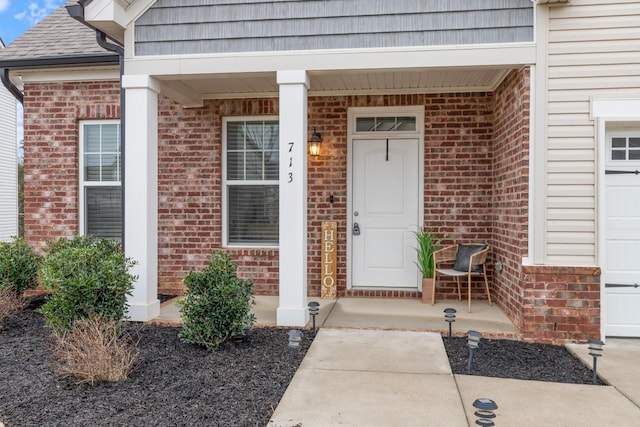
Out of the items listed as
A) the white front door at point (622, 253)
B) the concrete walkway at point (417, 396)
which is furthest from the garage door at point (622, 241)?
the concrete walkway at point (417, 396)

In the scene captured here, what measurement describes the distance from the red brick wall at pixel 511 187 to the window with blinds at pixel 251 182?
2.82 metres

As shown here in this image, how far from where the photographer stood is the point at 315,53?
4641 millimetres

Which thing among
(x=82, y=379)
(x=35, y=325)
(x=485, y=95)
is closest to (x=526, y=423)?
(x=82, y=379)

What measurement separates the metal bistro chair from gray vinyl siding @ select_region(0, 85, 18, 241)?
12996 mm

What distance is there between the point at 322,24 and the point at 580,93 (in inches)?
100

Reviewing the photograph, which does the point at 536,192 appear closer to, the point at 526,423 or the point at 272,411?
the point at 526,423

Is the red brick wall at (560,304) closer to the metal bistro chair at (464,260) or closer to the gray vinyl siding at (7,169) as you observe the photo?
the metal bistro chair at (464,260)

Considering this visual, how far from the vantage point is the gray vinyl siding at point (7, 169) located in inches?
542

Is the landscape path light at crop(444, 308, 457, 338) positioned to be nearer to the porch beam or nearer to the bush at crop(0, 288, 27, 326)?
the porch beam

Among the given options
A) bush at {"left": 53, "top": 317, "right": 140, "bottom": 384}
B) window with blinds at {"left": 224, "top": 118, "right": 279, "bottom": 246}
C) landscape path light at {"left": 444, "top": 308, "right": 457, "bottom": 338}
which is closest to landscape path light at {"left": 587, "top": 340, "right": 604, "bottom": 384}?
landscape path light at {"left": 444, "top": 308, "right": 457, "bottom": 338}

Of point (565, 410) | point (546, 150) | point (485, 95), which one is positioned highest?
point (485, 95)

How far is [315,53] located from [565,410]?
3691mm

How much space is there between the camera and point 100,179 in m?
6.59

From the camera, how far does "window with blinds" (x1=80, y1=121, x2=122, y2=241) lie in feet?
21.5
